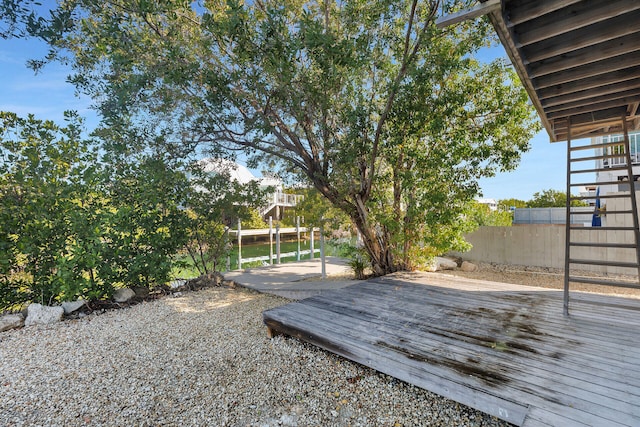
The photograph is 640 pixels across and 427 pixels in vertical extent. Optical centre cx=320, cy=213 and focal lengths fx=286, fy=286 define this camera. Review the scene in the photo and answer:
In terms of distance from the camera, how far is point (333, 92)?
13.5 ft

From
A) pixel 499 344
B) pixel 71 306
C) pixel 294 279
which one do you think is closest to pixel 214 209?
pixel 294 279

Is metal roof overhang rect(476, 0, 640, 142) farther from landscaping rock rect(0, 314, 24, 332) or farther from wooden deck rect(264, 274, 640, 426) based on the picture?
landscaping rock rect(0, 314, 24, 332)

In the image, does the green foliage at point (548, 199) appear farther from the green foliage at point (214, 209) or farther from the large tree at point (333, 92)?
the green foliage at point (214, 209)

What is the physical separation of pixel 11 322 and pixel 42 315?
0.27 metres

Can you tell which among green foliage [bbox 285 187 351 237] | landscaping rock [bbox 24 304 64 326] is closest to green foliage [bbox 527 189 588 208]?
green foliage [bbox 285 187 351 237]

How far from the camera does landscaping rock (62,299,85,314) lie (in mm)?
3809

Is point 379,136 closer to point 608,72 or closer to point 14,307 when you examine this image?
point 608,72

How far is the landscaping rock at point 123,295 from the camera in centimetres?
427

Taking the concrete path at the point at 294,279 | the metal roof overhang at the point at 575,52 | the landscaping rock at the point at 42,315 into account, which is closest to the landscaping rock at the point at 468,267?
the concrete path at the point at 294,279

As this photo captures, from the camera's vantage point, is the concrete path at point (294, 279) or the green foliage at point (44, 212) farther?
the concrete path at point (294, 279)

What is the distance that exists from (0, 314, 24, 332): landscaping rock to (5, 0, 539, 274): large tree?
266cm

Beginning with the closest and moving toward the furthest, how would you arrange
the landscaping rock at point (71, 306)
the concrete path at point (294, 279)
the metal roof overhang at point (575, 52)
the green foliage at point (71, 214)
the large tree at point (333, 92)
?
the metal roof overhang at point (575, 52)
the large tree at point (333, 92)
the green foliage at point (71, 214)
the landscaping rock at point (71, 306)
the concrete path at point (294, 279)

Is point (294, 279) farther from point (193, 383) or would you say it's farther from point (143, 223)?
point (193, 383)

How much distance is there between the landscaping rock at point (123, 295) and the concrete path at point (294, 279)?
1.66m
